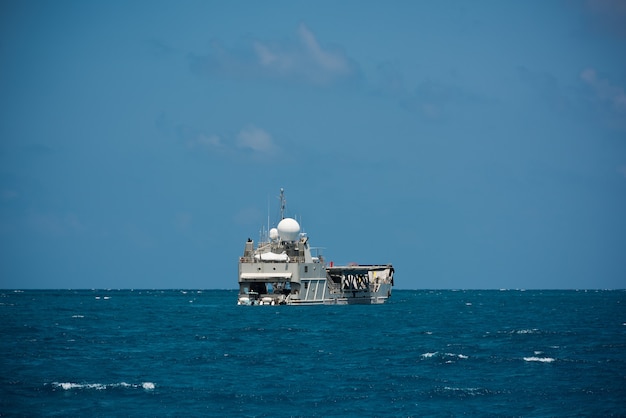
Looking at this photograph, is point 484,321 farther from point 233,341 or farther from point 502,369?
point 502,369

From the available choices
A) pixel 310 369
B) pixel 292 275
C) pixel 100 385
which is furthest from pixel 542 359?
pixel 292 275

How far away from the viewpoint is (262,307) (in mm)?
108250

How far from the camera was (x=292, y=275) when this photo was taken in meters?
106

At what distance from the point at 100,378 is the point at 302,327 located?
34056 millimetres

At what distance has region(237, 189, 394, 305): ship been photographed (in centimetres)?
10600

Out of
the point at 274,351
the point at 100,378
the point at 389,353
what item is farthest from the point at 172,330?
the point at 100,378

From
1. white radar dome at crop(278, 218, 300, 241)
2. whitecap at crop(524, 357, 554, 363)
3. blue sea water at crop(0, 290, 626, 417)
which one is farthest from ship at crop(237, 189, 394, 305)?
whitecap at crop(524, 357, 554, 363)

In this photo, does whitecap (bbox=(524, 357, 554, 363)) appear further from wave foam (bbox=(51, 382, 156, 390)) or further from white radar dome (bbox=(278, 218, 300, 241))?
white radar dome (bbox=(278, 218, 300, 241))

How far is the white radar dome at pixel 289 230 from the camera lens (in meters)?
113

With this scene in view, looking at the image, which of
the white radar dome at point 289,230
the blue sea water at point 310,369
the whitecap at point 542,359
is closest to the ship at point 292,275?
the white radar dome at point 289,230

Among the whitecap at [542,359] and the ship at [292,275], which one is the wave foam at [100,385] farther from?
the ship at [292,275]

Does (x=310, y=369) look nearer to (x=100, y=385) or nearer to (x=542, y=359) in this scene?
(x=100, y=385)

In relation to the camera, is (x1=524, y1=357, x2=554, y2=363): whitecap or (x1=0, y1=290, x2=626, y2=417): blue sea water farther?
(x1=524, y1=357, x2=554, y2=363): whitecap

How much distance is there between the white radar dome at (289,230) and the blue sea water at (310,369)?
27268 millimetres
